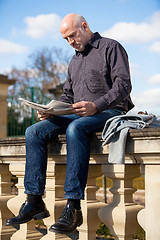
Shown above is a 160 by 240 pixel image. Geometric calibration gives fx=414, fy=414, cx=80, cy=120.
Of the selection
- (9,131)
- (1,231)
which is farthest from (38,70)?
(1,231)

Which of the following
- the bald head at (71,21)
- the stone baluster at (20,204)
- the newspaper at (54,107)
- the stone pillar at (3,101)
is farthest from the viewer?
the stone pillar at (3,101)

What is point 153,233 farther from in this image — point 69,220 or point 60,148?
point 60,148

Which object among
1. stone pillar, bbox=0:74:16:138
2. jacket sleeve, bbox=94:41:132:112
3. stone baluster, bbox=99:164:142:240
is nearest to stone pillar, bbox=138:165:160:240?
stone baluster, bbox=99:164:142:240

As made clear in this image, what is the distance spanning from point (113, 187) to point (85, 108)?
63 centimetres

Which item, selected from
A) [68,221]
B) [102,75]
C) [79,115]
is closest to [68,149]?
[79,115]

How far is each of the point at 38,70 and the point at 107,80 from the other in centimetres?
2738

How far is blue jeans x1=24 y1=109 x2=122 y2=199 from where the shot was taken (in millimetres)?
2926

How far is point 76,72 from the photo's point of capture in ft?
11.8

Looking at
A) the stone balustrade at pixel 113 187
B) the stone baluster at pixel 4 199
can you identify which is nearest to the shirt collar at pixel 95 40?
the stone balustrade at pixel 113 187

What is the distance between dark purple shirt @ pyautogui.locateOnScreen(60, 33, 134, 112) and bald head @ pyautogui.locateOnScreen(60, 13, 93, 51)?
66 millimetres

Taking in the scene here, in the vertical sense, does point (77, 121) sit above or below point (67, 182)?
above

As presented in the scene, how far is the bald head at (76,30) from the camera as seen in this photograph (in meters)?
3.38

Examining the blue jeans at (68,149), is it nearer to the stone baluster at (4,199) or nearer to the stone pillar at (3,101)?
the stone baluster at (4,199)

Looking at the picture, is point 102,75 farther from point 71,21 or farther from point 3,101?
point 3,101
